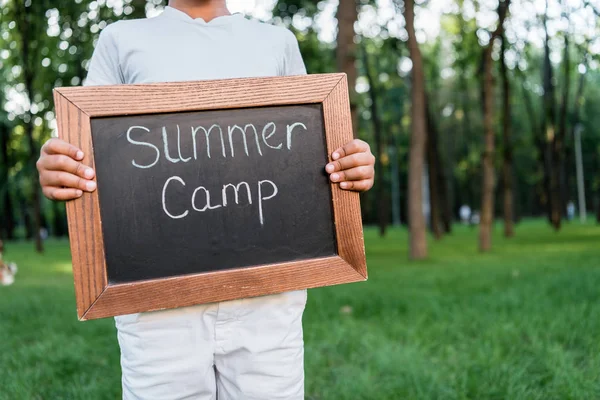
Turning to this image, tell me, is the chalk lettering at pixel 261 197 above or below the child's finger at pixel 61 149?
below

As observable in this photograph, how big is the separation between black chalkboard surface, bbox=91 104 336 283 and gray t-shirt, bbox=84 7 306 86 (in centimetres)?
16

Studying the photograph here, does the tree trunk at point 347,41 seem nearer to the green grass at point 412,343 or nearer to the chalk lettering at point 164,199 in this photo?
the green grass at point 412,343

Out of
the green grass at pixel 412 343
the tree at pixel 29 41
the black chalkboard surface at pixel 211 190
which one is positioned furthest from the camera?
the tree at pixel 29 41

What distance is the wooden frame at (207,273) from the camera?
5.72ft

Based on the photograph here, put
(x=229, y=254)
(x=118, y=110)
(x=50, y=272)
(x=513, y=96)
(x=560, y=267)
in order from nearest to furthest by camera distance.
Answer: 1. (x=118, y=110)
2. (x=229, y=254)
3. (x=560, y=267)
4. (x=50, y=272)
5. (x=513, y=96)

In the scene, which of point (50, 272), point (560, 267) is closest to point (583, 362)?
point (560, 267)

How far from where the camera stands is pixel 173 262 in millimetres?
1883

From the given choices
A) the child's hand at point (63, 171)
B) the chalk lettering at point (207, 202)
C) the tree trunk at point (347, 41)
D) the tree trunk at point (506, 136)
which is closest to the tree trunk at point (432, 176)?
the tree trunk at point (506, 136)

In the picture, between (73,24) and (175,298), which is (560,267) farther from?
(73,24)

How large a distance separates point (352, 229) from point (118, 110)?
2.59ft

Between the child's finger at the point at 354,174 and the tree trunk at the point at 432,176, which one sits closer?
the child's finger at the point at 354,174

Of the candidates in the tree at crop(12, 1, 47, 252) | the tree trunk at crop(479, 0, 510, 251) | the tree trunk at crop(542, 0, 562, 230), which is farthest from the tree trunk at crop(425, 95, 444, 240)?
the tree at crop(12, 1, 47, 252)

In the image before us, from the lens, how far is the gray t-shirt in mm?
1945

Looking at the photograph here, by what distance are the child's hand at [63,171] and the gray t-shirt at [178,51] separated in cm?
33
